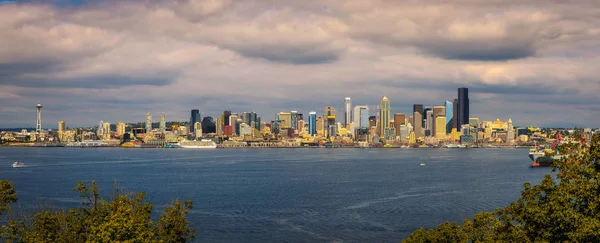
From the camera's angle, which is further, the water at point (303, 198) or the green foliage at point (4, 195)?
the water at point (303, 198)

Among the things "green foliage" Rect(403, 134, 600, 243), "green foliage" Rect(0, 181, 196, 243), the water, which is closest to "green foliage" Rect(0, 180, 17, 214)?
"green foliage" Rect(0, 181, 196, 243)

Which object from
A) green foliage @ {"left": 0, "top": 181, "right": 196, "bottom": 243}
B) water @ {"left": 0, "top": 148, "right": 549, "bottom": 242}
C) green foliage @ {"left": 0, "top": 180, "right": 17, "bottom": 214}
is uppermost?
green foliage @ {"left": 0, "top": 180, "right": 17, "bottom": 214}

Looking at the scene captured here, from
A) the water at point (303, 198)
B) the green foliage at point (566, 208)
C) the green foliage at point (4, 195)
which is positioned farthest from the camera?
the water at point (303, 198)

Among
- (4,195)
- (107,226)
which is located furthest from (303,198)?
(107,226)

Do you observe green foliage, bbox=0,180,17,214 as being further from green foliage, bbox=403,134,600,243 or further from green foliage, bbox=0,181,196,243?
green foliage, bbox=403,134,600,243

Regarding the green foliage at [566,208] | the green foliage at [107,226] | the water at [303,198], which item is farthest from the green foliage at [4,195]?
the green foliage at [566,208]

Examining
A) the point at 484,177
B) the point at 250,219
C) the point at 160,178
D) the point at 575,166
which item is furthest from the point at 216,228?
the point at 484,177

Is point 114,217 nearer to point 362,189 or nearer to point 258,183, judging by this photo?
point 362,189

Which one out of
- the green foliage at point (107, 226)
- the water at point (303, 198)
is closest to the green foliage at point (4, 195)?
the green foliage at point (107, 226)

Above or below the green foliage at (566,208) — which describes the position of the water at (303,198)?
below

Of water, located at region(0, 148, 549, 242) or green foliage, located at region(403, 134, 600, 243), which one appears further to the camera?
water, located at region(0, 148, 549, 242)

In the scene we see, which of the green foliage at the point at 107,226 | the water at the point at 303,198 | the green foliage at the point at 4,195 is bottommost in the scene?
the water at the point at 303,198

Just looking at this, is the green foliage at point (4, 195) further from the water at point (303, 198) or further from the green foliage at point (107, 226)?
the water at point (303, 198)

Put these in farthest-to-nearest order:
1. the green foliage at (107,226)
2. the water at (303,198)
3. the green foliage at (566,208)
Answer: the water at (303,198)
the green foliage at (107,226)
the green foliage at (566,208)
